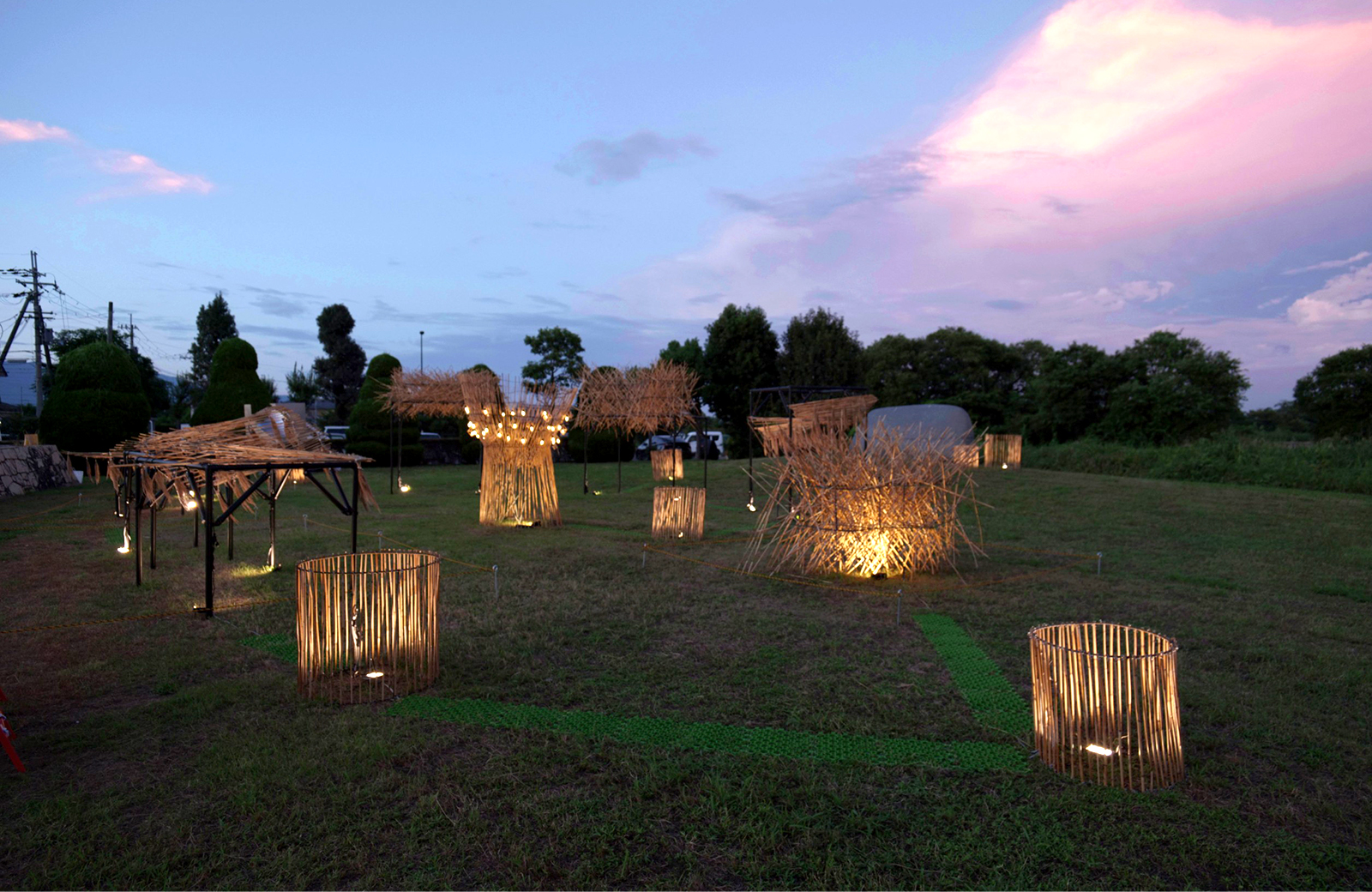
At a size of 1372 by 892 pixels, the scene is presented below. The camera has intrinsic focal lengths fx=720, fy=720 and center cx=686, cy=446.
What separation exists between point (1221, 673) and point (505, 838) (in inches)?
189

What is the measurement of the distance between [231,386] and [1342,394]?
124 ft

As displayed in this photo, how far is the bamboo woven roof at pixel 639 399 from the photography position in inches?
651

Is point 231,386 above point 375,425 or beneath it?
above

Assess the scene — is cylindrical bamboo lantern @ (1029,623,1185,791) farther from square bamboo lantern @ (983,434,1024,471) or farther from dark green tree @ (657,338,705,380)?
dark green tree @ (657,338,705,380)

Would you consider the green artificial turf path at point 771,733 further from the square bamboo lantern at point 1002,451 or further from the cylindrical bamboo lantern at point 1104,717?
the square bamboo lantern at point 1002,451

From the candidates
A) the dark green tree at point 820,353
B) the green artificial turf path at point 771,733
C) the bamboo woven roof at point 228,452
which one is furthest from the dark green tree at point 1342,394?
the bamboo woven roof at point 228,452

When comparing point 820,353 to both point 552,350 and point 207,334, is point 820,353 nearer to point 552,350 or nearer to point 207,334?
point 552,350

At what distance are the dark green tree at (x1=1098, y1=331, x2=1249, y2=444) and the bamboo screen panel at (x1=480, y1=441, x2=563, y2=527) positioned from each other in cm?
2406

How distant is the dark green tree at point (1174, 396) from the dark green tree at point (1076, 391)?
2.31 feet

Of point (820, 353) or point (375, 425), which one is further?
point (820, 353)

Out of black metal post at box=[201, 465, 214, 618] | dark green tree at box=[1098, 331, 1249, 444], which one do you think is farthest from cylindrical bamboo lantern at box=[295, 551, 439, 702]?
dark green tree at box=[1098, 331, 1249, 444]

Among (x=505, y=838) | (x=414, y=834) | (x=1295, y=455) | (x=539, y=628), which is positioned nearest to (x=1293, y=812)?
(x=505, y=838)

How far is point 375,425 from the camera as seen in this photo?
78.2 ft

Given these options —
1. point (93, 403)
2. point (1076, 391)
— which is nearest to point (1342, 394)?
point (1076, 391)
